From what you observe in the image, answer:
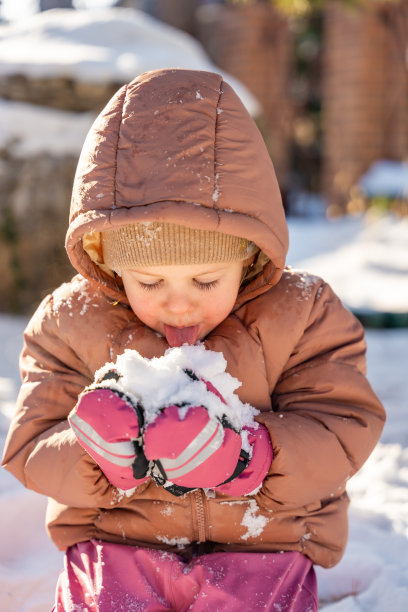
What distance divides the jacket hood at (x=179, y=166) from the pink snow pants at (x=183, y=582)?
0.60 m

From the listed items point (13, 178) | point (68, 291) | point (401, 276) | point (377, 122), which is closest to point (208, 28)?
point (377, 122)

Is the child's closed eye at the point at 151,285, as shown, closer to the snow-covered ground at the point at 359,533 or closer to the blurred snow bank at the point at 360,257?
the snow-covered ground at the point at 359,533

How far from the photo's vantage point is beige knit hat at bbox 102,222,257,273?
1.21 metres

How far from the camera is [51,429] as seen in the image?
51.4 inches

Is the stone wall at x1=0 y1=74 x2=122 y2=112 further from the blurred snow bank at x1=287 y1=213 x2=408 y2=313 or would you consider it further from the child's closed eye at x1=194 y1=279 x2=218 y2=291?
the child's closed eye at x1=194 y1=279 x2=218 y2=291

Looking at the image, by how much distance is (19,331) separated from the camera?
3430mm

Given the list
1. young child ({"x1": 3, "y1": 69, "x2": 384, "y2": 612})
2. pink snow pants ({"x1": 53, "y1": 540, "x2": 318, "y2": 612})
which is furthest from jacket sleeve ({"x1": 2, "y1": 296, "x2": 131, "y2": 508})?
pink snow pants ({"x1": 53, "y1": 540, "x2": 318, "y2": 612})

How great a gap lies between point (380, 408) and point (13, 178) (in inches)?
111

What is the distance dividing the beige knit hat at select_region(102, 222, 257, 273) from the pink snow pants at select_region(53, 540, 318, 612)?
565 mm

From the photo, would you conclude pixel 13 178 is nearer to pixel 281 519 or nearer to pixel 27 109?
pixel 27 109

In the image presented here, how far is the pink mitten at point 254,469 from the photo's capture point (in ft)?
3.96

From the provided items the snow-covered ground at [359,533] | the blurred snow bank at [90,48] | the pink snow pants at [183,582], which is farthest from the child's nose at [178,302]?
the blurred snow bank at [90,48]

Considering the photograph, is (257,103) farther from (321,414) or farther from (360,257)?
(321,414)

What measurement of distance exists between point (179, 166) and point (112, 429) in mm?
481
